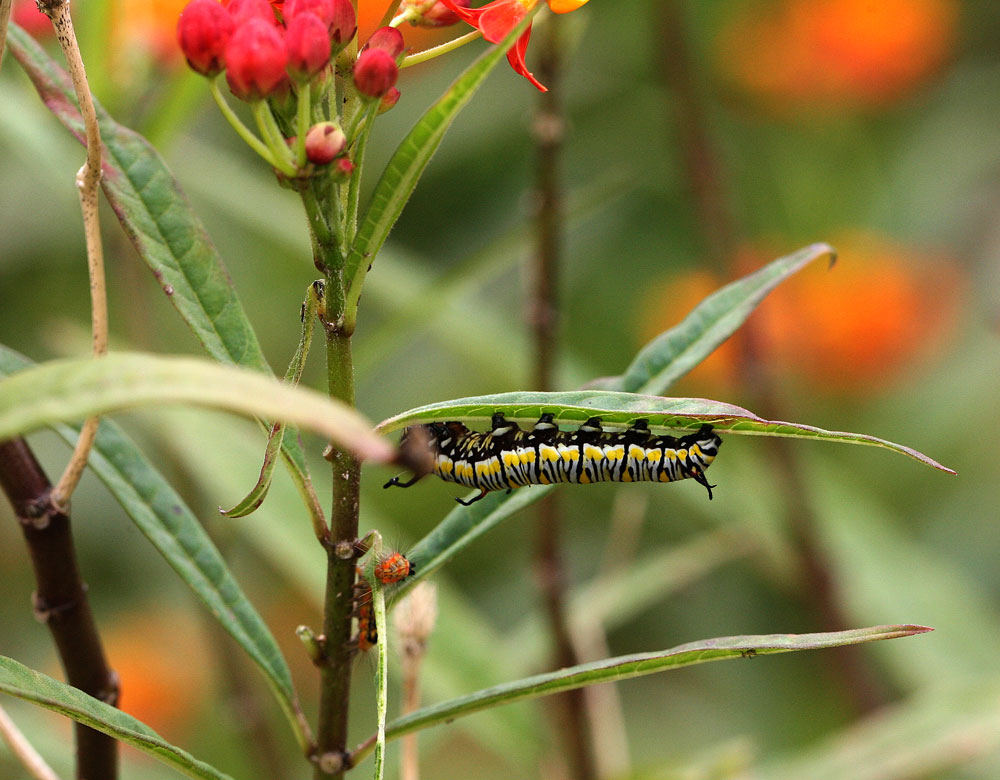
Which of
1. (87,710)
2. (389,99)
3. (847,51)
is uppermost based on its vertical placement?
(847,51)

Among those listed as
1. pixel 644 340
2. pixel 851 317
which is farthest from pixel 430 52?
pixel 851 317

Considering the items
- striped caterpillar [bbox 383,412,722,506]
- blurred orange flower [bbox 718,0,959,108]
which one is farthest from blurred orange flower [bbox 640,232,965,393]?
striped caterpillar [bbox 383,412,722,506]

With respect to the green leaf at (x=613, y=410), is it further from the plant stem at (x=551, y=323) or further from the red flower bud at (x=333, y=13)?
the plant stem at (x=551, y=323)

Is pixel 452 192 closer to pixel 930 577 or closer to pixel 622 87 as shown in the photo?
pixel 622 87

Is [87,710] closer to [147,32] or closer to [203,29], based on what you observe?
[203,29]

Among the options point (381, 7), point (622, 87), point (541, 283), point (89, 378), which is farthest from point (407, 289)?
point (622, 87)

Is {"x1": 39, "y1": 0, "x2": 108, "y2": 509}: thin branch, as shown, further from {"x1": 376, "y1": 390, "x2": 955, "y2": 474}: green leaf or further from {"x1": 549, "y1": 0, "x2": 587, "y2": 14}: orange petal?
{"x1": 549, "y1": 0, "x2": 587, "y2": 14}: orange petal

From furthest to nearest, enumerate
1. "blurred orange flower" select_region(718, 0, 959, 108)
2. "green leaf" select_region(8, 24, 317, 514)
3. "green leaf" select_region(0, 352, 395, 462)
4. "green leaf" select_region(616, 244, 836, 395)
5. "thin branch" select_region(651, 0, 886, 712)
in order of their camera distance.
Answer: "blurred orange flower" select_region(718, 0, 959, 108) < "thin branch" select_region(651, 0, 886, 712) < "green leaf" select_region(616, 244, 836, 395) < "green leaf" select_region(8, 24, 317, 514) < "green leaf" select_region(0, 352, 395, 462)
